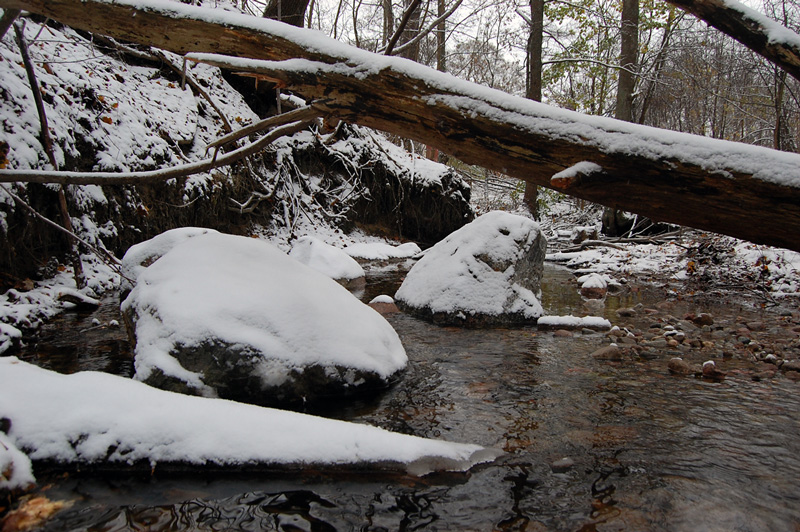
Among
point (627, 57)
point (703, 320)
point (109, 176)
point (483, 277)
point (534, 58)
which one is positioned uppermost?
point (627, 57)

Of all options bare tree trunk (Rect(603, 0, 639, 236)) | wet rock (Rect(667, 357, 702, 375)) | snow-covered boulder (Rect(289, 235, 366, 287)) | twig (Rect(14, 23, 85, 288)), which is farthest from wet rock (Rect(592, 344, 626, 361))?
bare tree trunk (Rect(603, 0, 639, 236))

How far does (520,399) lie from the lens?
120 inches

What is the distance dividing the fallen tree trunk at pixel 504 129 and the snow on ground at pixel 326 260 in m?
4.56

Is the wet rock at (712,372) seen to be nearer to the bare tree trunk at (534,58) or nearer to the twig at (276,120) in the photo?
the twig at (276,120)

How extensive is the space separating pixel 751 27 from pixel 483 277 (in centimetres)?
340

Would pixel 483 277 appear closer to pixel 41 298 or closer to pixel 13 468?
pixel 13 468

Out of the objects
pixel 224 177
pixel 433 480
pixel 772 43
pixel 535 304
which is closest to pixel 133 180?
pixel 433 480

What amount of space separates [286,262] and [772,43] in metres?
3.11

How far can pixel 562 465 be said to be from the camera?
A: 2266 mm

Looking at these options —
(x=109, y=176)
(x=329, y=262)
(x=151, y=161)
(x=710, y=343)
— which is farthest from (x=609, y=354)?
(x=151, y=161)

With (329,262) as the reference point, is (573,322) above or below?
below

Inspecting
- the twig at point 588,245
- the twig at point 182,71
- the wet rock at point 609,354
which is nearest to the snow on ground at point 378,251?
the twig at point 588,245

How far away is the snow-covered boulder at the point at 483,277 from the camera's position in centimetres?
498

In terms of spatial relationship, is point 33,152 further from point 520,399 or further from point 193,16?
point 520,399
